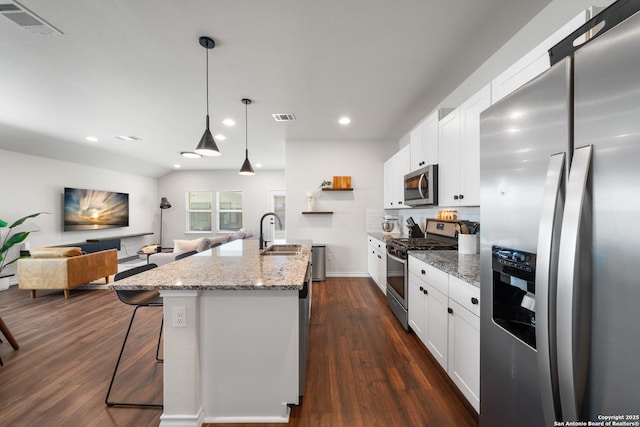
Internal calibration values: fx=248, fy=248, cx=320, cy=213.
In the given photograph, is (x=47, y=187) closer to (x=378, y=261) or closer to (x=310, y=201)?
(x=310, y=201)

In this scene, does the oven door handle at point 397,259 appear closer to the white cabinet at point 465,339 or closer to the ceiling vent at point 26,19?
the white cabinet at point 465,339

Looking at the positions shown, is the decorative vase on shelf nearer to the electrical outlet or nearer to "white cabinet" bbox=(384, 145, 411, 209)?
"white cabinet" bbox=(384, 145, 411, 209)

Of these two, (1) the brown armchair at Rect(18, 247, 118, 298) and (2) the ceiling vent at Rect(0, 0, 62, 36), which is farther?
(1) the brown armchair at Rect(18, 247, 118, 298)

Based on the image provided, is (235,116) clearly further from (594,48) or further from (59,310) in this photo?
(594,48)

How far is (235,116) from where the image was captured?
3744mm

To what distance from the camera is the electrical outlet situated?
1458 millimetres

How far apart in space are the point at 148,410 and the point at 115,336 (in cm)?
141

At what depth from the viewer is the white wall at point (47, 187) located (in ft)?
15.4

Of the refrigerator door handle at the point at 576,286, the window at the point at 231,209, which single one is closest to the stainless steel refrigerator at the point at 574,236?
the refrigerator door handle at the point at 576,286

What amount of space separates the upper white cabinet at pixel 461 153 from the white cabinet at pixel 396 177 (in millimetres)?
1022

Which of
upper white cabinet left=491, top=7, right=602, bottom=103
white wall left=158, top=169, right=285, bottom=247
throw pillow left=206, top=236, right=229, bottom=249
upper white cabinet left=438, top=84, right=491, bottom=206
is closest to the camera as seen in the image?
upper white cabinet left=491, top=7, right=602, bottom=103

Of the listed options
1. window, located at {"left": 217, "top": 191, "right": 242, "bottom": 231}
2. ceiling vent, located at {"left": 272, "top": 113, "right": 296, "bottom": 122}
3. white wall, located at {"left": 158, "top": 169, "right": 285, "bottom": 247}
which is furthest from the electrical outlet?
window, located at {"left": 217, "top": 191, "right": 242, "bottom": 231}

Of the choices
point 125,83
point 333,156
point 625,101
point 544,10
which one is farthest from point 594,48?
point 333,156

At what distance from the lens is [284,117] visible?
377 centimetres
